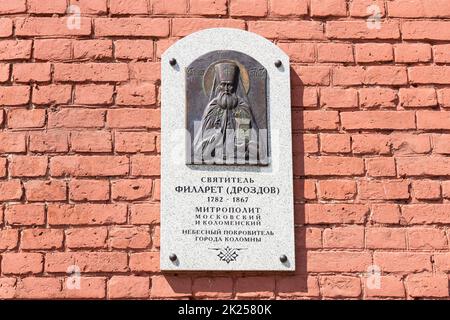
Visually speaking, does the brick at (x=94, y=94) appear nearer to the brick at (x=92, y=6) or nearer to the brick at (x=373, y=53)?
the brick at (x=92, y=6)

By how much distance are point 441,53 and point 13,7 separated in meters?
1.84

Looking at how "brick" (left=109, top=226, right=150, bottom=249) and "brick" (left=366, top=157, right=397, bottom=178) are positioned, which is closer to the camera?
"brick" (left=109, top=226, right=150, bottom=249)

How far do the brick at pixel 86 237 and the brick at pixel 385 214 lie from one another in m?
1.08

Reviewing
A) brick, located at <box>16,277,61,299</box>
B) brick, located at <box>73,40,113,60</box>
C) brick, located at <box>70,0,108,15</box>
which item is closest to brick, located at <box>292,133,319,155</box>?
brick, located at <box>73,40,113,60</box>

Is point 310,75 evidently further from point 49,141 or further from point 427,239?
point 49,141

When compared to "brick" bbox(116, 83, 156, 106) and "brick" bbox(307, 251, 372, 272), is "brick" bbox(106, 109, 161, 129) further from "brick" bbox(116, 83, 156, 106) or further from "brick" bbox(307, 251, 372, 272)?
"brick" bbox(307, 251, 372, 272)

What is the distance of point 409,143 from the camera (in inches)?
152

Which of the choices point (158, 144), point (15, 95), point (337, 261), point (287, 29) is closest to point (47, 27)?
point (15, 95)

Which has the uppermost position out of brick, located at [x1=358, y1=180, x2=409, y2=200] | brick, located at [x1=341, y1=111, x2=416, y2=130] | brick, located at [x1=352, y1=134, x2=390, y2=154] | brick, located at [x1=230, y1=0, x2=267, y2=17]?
brick, located at [x1=230, y1=0, x2=267, y2=17]

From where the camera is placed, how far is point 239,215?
12.0 ft

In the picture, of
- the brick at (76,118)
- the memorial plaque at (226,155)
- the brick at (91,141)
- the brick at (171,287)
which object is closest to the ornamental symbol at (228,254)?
the memorial plaque at (226,155)

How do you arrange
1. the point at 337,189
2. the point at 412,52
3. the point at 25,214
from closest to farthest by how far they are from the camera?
the point at 25,214 < the point at 337,189 < the point at 412,52

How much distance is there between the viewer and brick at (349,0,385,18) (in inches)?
158

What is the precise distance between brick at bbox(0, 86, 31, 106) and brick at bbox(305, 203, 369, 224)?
48.8 inches
